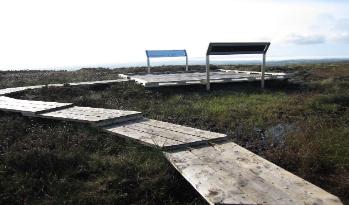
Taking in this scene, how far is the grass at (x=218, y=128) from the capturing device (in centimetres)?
570

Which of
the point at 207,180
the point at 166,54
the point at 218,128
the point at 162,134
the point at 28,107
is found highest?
the point at 166,54

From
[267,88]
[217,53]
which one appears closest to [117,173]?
[217,53]

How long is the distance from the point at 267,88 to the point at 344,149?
9496 mm

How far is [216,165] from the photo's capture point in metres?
5.66

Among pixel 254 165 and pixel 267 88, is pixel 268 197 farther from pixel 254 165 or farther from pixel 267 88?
pixel 267 88

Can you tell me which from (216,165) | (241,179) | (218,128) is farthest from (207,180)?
(218,128)

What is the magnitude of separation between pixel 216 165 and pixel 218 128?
372 cm

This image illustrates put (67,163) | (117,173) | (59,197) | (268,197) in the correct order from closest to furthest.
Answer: (268,197) → (59,197) → (117,173) → (67,163)

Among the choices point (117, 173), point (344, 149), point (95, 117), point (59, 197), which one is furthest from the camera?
point (95, 117)

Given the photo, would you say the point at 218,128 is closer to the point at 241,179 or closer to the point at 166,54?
the point at 241,179

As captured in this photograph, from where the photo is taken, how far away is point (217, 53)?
1554 cm

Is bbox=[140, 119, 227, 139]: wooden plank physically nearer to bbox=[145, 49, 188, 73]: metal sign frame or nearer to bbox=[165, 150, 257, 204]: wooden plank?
bbox=[165, 150, 257, 204]: wooden plank

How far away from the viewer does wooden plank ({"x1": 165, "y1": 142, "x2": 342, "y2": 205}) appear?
4.41 metres

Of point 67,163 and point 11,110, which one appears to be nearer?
point 67,163
